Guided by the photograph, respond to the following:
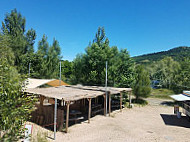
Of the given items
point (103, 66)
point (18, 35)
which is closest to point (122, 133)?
point (103, 66)

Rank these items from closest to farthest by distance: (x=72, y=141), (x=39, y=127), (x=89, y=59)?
1. (x=72, y=141)
2. (x=39, y=127)
3. (x=89, y=59)

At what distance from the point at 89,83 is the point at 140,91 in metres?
7.39

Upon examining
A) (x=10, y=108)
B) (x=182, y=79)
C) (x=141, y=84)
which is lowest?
(x=141, y=84)

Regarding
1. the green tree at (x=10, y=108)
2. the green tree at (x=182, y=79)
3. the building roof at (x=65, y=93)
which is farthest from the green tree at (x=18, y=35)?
the green tree at (x=182, y=79)

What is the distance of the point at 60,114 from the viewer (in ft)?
27.8

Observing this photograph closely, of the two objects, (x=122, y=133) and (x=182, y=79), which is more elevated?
(x=182, y=79)

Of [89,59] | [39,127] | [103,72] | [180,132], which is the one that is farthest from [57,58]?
[180,132]

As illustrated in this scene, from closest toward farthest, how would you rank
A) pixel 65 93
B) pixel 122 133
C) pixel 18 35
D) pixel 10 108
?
pixel 10 108
pixel 122 133
pixel 65 93
pixel 18 35

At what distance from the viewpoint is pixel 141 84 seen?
1939 cm

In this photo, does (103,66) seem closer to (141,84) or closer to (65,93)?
(141,84)

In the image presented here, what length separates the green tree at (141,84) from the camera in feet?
62.7

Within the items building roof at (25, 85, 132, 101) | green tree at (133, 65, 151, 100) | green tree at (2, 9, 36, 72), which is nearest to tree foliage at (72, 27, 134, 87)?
green tree at (133, 65, 151, 100)

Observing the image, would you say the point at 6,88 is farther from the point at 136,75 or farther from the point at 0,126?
the point at 136,75

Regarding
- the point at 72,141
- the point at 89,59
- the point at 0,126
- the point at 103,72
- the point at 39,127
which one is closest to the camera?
the point at 0,126
